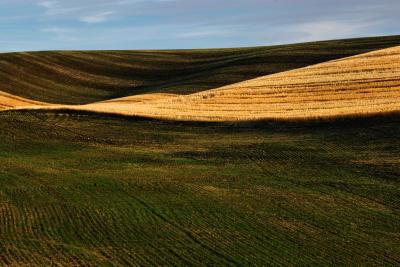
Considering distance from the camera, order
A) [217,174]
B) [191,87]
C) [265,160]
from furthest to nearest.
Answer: [191,87] < [265,160] < [217,174]

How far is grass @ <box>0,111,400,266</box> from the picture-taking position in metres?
20.6

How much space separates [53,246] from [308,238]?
7649mm

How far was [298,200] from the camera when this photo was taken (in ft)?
88.9

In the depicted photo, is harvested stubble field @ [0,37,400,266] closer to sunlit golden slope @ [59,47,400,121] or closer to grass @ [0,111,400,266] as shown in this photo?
grass @ [0,111,400,266]

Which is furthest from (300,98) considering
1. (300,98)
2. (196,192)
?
(196,192)

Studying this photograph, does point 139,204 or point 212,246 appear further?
point 139,204

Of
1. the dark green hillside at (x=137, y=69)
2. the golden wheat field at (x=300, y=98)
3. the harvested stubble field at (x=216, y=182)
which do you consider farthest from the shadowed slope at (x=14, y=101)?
the golden wheat field at (x=300, y=98)

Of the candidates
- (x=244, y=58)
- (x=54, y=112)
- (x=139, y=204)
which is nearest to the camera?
(x=139, y=204)

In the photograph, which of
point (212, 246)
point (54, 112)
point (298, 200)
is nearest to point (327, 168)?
point (298, 200)

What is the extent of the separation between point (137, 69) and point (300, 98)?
129 feet

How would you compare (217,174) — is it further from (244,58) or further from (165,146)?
(244,58)

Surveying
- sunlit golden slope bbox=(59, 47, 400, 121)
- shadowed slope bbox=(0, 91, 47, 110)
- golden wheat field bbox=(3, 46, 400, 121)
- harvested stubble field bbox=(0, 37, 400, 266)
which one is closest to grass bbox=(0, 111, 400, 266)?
harvested stubble field bbox=(0, 37, 400, 266)

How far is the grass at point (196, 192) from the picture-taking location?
2058cm

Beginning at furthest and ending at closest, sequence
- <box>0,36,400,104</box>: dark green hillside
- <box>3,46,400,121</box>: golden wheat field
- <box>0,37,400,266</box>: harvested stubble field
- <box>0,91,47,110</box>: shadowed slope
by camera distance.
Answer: <box>0,36,400,104</box>: dark green hillside, <box>0,91,47,110</box>: shadowed slope, <box>3,46,400,121</box>: golden wheat field, <box>0,37,400,266</box>: harvested stubble field
